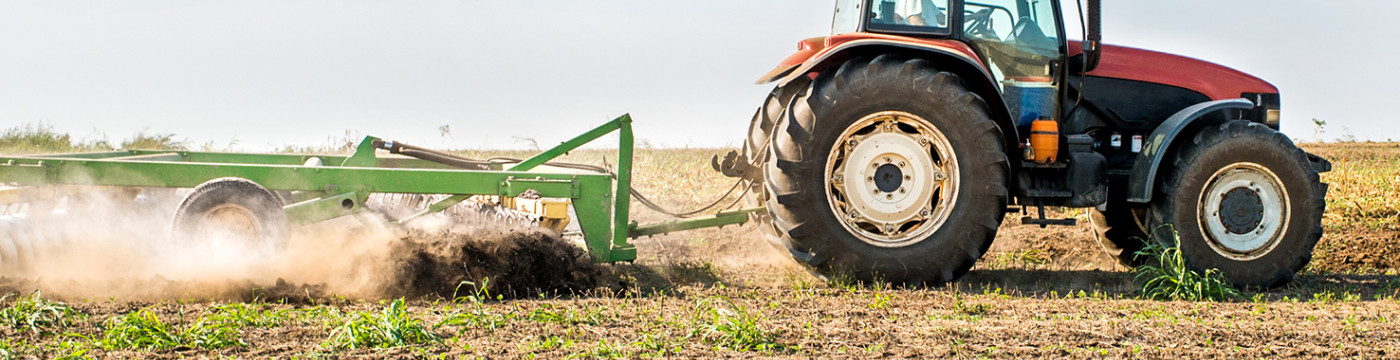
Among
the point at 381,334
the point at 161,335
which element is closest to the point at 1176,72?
the point at 381,334

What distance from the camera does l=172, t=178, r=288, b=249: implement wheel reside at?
18.8 ft

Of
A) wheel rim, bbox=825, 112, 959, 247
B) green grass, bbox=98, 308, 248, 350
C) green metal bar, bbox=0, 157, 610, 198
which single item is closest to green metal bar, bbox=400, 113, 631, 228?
green metal bar, bbox=0, 157, 610, 198

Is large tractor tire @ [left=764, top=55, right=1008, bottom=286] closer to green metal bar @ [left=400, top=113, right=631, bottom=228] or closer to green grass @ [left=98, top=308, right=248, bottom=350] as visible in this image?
green metal bar @ [left=400, top=113, right=631, bottom=228]

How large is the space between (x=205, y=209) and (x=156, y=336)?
1529 millimetres

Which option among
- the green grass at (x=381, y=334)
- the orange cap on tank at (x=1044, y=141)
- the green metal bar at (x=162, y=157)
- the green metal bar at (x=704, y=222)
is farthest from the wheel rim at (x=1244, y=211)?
the green metal bar at (x=162, y=157)

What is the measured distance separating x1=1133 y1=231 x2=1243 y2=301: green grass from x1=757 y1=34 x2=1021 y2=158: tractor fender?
102 cm

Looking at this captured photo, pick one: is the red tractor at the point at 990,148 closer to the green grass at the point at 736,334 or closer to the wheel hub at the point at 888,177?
the wheel hub at the point at 888,177

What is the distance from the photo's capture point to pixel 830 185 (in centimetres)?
589

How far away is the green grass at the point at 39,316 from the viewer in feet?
15.4

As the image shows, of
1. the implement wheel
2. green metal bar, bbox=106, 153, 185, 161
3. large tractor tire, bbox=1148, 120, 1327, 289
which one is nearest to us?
the implement wheel

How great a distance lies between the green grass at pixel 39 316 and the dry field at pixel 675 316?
1 centimetres

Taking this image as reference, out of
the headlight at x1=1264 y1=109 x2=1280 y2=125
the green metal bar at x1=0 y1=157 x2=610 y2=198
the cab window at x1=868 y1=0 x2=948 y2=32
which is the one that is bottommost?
the green metal bar at x1=0 y1=157 x2=610 y2=198

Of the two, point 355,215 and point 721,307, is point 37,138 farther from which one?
point 721,307

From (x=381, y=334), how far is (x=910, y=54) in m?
3.24
